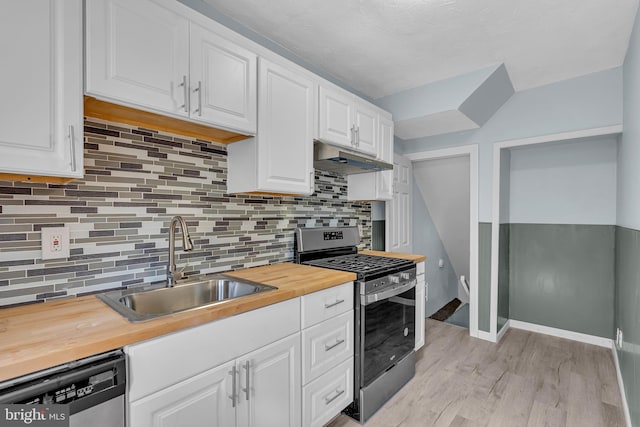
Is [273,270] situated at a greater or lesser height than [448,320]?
greater

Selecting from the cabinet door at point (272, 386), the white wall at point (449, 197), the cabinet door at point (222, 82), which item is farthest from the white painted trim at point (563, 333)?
the cabinet door at point (222, 82)

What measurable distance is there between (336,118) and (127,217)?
150 cm

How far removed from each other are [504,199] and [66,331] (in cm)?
370

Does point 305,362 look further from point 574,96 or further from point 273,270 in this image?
point 574,96

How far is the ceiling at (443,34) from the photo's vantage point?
5.97ft

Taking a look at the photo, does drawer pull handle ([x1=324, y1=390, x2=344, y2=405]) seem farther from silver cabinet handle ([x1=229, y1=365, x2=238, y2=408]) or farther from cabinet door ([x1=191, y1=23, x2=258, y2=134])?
cabinet door ([x1=191, y1=23, x2=258, y2=134])

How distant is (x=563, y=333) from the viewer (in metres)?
3.29

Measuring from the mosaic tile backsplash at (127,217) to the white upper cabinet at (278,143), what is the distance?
20cm

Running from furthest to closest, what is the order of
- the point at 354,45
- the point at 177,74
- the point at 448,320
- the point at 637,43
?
the point at 448,320 → the point at 354,45 → the point at 637,43 → the point at 177,74

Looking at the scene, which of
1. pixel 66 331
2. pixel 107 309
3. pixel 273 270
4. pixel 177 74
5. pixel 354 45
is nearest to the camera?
pixel 66 331

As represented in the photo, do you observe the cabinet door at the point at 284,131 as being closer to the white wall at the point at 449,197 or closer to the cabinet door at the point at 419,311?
the cabinet door at the point at 419,311

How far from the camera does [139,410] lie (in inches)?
39.9

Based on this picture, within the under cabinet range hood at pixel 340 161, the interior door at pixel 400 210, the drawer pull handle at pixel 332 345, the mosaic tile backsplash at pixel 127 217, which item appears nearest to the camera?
the mosaic tile backsplash at pixel 127 217

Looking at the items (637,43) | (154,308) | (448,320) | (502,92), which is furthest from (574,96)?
(154,308)
